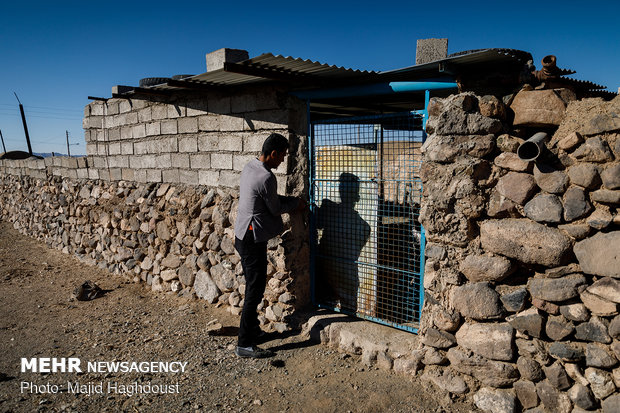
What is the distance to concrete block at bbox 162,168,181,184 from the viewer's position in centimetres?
561

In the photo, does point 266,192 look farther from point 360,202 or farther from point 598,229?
point 598,229

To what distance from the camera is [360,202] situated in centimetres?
416

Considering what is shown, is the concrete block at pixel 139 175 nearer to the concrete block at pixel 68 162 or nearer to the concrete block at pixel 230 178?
the concrete block at pixel 230 178

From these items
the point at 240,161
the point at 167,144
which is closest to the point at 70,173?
the point at 167,144

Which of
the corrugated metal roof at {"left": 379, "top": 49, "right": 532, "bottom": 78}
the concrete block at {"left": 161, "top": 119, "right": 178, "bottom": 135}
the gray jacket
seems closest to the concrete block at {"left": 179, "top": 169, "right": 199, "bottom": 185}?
the concrete block at {"left": 161, "top": 119, "right": 178, "bottom": 135}

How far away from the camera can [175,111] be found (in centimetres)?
545

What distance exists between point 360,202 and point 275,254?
1054 mm

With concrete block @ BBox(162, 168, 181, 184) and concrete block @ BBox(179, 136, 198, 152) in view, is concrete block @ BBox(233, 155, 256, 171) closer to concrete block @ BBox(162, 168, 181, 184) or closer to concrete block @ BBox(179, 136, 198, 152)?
concrete block @ BBox(179, 136, 198, 152)

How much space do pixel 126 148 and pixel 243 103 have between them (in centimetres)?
290

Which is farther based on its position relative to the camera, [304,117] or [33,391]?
[304,117]

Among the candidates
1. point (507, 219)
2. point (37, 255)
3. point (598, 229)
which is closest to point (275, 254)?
point (507, 219)

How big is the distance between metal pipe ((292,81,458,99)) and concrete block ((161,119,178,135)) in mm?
2106

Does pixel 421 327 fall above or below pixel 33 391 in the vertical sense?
above

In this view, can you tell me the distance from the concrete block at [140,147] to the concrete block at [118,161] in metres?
0.34
